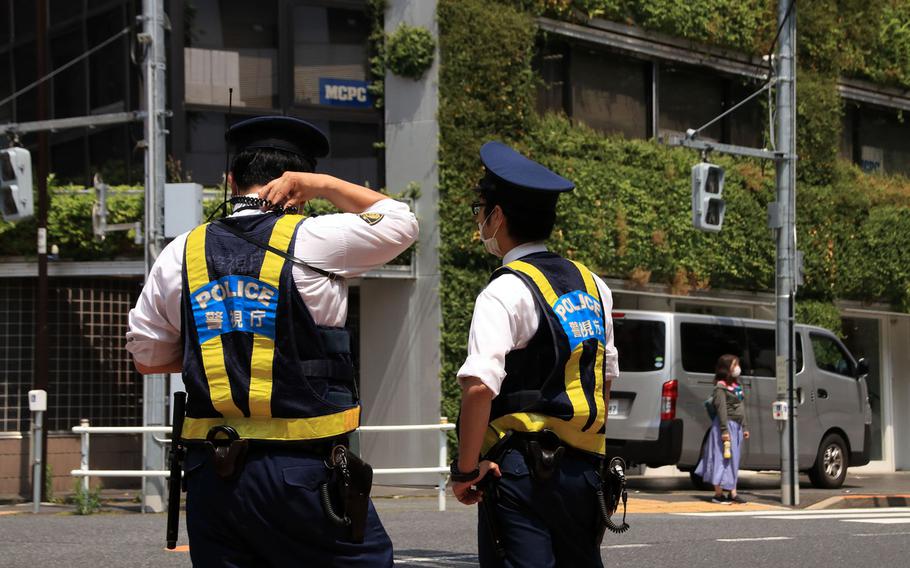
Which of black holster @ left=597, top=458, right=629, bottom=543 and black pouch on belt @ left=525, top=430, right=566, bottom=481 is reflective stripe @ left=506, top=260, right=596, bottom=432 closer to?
black pouch on belt @ left=525, top=430, right=566, bottom=481

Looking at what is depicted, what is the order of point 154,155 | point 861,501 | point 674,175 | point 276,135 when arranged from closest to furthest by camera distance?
point 276,135 → point 154,155 → point 861,501 → point 674,175

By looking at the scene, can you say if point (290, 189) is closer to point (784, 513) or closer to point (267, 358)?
point (267, 358)

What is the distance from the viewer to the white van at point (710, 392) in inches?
643

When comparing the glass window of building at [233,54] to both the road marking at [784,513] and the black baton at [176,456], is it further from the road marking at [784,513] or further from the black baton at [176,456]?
the black baton at [176,456]

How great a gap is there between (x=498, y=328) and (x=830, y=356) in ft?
50.4

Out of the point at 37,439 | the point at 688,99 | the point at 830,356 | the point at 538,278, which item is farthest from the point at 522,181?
the point at 688,99

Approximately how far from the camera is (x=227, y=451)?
356 centimetres

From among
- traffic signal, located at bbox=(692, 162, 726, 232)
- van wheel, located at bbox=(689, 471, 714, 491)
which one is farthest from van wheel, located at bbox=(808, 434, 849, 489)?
traffic signal, located at bbox=(692, 162, 726, 232)

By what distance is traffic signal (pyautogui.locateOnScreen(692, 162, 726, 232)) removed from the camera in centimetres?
1683

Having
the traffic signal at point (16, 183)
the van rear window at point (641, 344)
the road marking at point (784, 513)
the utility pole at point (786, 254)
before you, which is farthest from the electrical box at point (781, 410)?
the traffic signal at point (16, 183)

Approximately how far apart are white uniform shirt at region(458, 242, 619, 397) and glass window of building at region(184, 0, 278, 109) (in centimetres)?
1422

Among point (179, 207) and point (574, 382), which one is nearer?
point (574, 382)

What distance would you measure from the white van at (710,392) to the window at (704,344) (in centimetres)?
1

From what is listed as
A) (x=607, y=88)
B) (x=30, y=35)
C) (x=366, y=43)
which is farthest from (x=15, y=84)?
(x=607, y=88)
